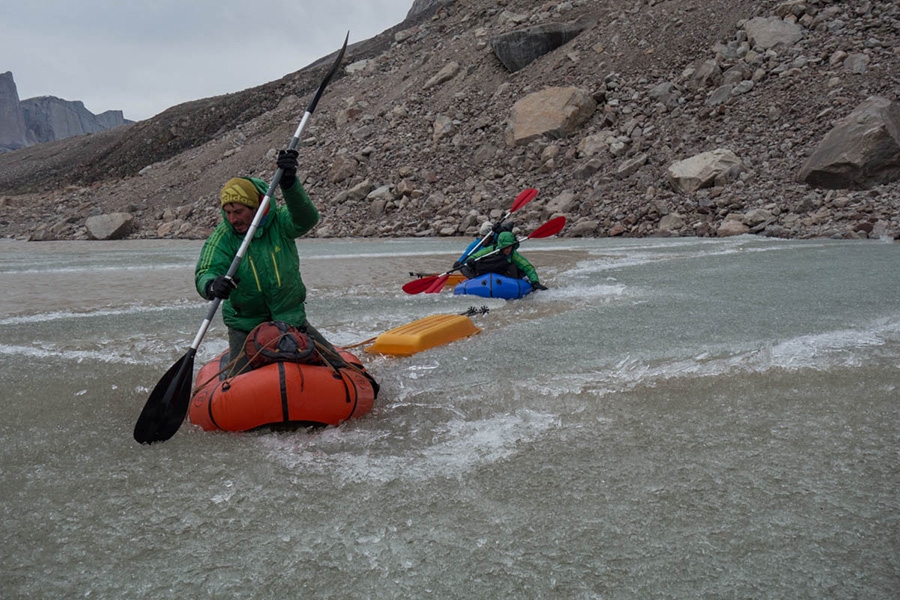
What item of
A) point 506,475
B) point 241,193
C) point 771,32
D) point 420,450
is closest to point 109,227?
point 771,32

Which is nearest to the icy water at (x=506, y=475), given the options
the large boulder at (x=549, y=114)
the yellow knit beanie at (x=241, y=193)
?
the yellow knit beanie at (x=241, y=193)

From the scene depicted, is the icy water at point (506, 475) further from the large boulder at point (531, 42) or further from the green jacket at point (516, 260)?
the large boulder at point (531, 42)

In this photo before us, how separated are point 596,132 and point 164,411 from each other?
749 inches

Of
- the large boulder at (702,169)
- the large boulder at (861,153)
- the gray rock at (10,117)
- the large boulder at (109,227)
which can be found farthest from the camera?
the gray rock at (10,117)

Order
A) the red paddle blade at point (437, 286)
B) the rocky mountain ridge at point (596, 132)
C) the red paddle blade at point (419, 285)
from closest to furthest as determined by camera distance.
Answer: the red paddle blade at point (419, 285), the red paddle blade at point (437, 286), the rocky mountain ridge at point (596, 132)

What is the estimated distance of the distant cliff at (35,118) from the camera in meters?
120

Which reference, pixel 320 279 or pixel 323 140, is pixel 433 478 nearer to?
pixel 320 279

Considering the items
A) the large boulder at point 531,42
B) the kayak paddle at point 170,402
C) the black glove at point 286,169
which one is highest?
the large boulder at point 531,42

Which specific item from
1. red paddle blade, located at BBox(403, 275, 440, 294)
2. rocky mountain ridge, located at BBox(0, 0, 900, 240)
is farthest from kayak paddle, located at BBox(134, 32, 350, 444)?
rocky mountain ridge, located at BBox(0, 0, 900, 240)

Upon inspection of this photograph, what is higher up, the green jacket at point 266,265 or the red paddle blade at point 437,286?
the green jacket at point 266,265

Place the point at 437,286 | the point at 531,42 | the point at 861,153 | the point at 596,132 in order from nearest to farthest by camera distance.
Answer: the point at 437,286, the point at 861,153, the point at 596,132, the point at 531,42

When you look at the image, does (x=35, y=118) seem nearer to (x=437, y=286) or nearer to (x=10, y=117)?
(x=10, y=117)

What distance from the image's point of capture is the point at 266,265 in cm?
369

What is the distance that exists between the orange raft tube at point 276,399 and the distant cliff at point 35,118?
138 m
